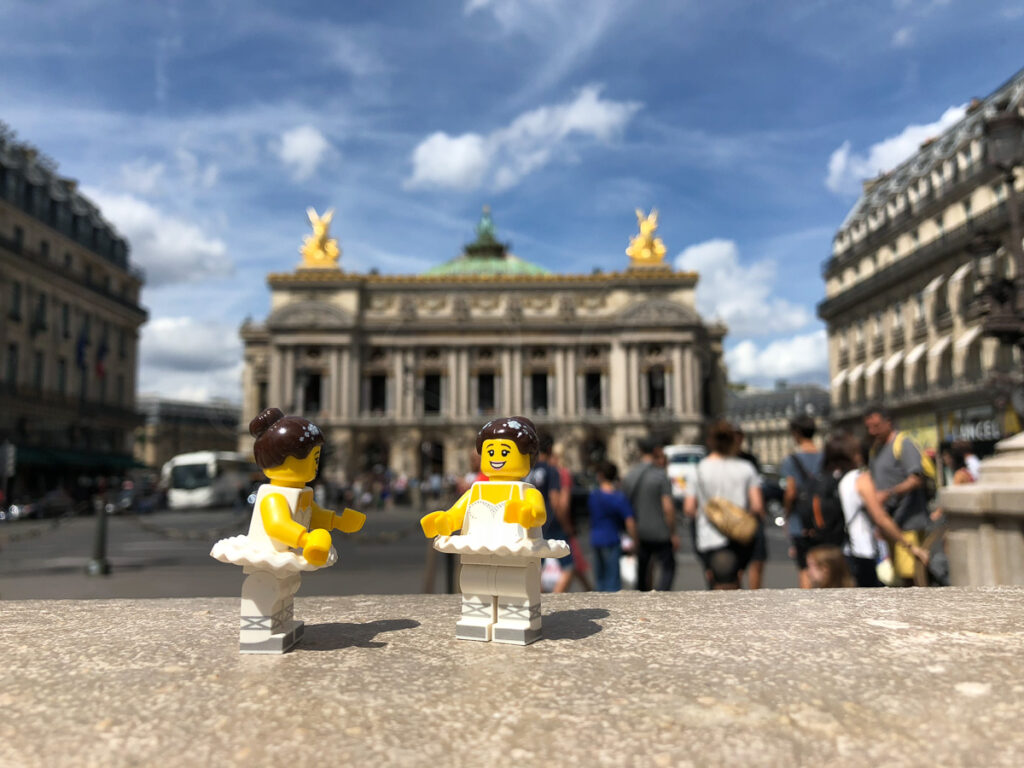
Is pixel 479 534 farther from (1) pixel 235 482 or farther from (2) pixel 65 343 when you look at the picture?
(2) pixel 65 343

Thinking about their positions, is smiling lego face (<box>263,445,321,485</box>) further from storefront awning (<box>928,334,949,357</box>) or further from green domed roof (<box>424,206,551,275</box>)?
green domed roof (<box>424,206,551,275</box>)

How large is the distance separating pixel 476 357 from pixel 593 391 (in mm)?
8698

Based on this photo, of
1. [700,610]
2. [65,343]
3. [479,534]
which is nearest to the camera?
[479,534]

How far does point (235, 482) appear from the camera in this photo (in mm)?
34656

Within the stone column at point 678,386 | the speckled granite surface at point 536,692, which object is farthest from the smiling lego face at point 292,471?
the stone column at point 678,386

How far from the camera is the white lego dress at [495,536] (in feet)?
9.33

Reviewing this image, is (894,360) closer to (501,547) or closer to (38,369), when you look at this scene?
(501,547)

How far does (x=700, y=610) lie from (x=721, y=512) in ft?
7.23

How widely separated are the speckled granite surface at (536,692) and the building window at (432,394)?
163 feet

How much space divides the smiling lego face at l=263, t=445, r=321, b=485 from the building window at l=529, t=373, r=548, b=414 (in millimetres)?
50959

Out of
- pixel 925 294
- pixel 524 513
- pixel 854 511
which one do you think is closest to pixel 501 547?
pixel 524 513

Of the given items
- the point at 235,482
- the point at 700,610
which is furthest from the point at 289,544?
the point at 235,482

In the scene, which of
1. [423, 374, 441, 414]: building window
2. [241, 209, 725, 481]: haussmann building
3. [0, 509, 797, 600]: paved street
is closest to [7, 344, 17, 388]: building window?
[241, 209, 725, 481]: haussmann building

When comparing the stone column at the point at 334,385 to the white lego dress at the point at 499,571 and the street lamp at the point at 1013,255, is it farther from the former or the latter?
the white lego dress at the point at 499,571
